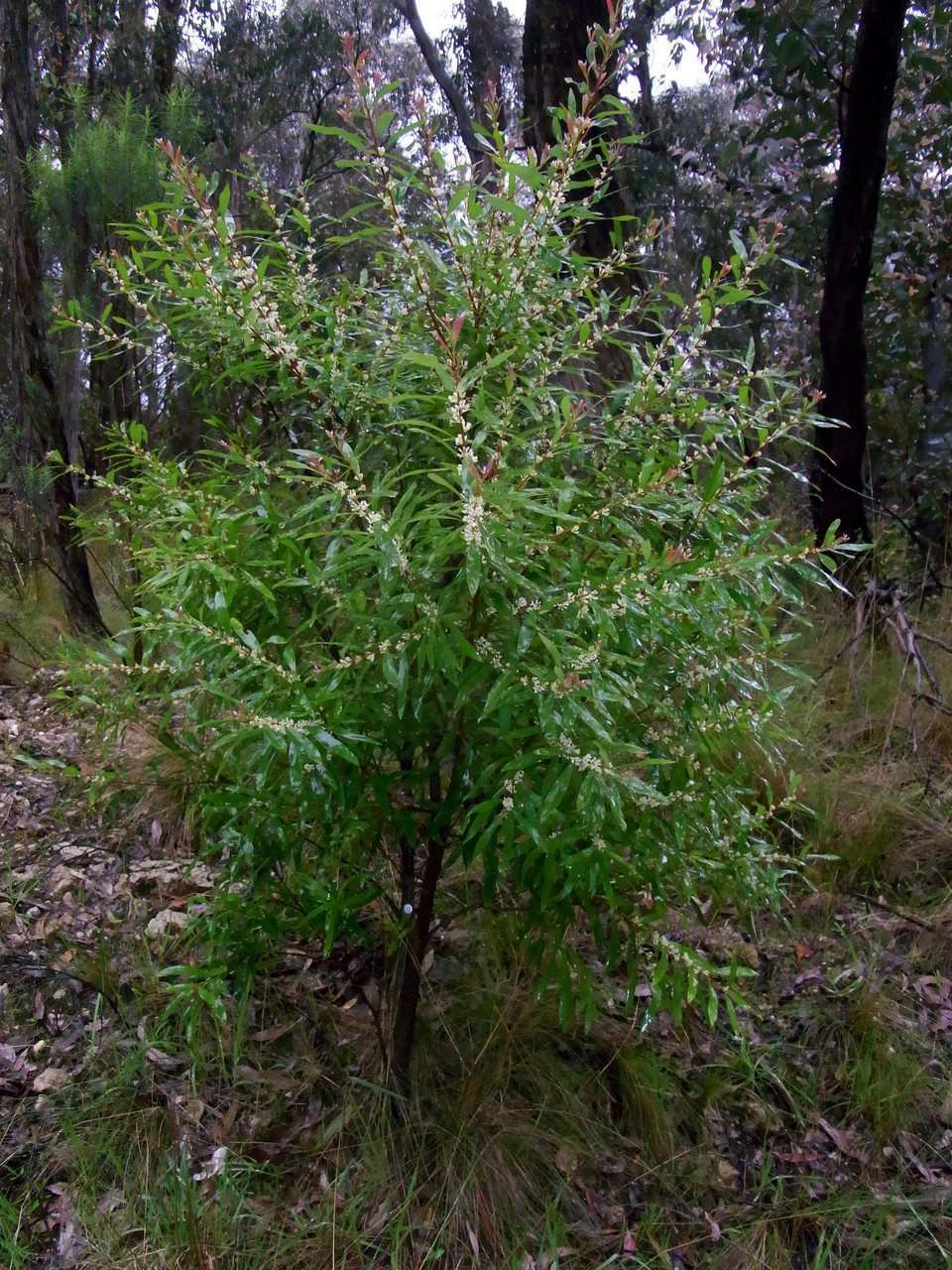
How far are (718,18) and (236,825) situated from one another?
8.65 meters

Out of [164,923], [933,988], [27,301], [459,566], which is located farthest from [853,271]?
[164,923]

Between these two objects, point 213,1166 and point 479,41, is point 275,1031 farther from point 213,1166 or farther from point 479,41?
point 479,41

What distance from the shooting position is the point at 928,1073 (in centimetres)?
318

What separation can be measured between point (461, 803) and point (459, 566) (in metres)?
0.55

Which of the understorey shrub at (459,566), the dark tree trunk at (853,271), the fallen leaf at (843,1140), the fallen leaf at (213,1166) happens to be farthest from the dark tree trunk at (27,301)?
the fallen leaf at (843,1140)

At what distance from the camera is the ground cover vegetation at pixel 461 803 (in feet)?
6.42

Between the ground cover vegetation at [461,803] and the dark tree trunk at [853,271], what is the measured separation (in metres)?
1.82

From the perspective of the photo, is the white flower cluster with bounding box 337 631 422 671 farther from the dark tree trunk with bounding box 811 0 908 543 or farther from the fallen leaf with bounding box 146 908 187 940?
the dark tree trunk with bounding box 811 0 908 543

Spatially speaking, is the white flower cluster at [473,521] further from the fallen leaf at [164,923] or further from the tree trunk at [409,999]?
the fallen leaf at [164,923]

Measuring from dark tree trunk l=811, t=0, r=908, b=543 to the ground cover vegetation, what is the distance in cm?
182

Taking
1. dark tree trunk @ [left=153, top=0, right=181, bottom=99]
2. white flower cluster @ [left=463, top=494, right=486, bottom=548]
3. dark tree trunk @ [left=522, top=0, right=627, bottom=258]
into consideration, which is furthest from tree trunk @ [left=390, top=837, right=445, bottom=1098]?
dark tree trunk @ [left=153, top=0, right=181, bottom=99]

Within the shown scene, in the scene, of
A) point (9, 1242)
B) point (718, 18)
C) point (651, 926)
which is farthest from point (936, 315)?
point (9, 1242)

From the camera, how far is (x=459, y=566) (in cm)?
202

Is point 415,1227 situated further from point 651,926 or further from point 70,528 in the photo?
point 70,528
